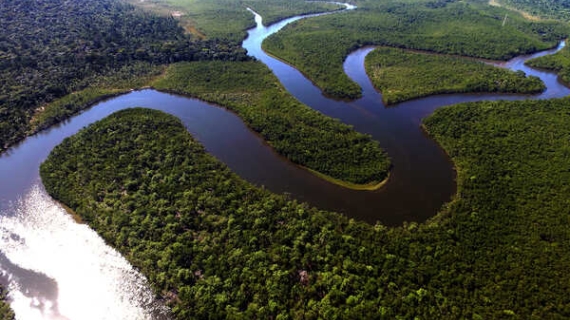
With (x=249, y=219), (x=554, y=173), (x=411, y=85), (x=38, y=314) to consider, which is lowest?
(x=38, y=314)

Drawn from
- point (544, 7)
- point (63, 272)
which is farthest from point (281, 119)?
point (544, 7)

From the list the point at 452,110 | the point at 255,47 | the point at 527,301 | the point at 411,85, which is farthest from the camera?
the point at 255,47

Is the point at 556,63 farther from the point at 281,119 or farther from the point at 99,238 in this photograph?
the point at 99,238

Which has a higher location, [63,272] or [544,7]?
[544,7]

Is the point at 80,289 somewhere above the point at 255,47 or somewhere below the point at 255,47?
below

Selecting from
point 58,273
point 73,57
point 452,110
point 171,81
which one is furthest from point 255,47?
point 58,273

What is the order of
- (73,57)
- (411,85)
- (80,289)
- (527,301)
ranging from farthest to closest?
(73,57) → (411,85) → (80,289) → (527,301)

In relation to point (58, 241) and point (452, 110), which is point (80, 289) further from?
point (452, 110)
